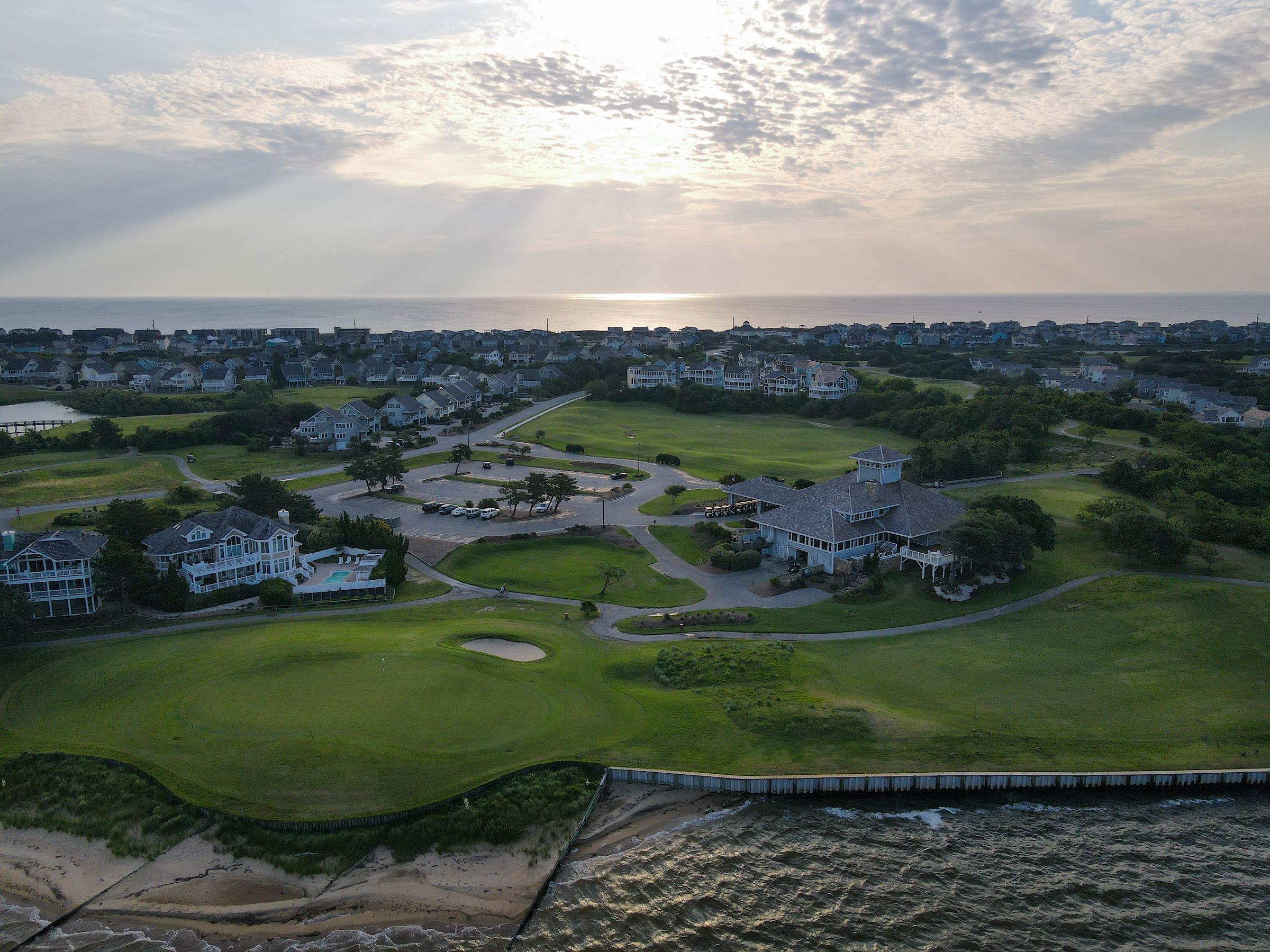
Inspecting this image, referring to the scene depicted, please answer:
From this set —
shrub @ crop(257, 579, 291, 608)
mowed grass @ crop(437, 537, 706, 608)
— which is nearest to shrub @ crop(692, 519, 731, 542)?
mowed grass @ crop(437, 537, 706, 608)

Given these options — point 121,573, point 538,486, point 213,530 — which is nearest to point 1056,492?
point 538,486

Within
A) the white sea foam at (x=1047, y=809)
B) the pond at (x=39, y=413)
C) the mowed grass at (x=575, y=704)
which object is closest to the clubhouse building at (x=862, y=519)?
the mowed grass at (x=575, y=704)

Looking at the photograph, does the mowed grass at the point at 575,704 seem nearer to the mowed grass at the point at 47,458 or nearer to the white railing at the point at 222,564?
the white railing at the point at 222,564

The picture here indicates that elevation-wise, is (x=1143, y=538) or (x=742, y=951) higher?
(x=1143, y=538)

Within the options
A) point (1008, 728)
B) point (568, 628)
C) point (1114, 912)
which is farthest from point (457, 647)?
point (1114, 912)

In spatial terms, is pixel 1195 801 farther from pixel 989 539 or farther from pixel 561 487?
pixel 561 487

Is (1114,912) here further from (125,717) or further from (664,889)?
(125,717)

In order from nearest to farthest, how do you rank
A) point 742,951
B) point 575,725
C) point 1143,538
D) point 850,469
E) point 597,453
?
point 742,951 → point 575,725 → point 1143,538 → point 850,469 → point 597,453
